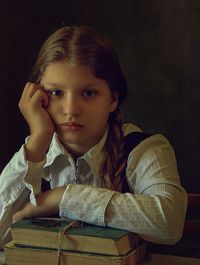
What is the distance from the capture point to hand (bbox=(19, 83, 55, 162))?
3.68ft

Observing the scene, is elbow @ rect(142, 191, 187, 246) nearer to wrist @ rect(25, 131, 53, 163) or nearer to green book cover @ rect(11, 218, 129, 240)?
green book cover @ rect(11, 218, 129, 240)

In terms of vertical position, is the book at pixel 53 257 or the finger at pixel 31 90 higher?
the finger at pixel 31 90

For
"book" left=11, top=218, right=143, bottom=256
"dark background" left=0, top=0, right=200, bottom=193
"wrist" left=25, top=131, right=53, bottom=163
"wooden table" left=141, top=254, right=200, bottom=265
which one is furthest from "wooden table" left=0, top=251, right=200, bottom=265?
"dark background" left=0, top=0, right=200, bottom=193

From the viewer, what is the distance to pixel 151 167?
3.61 feet

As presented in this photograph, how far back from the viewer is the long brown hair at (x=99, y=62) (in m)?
1.11

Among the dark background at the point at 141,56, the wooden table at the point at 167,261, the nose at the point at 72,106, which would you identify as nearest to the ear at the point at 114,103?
the nose at the point at 72,106

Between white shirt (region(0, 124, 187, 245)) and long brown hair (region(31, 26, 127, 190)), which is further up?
long brown hair (region(31, 26, 127, 190))

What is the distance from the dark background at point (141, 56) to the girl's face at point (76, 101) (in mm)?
591

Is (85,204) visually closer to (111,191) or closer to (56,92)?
(111,191)

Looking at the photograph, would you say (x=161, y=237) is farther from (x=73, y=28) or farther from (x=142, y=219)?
(x=73, y=28)

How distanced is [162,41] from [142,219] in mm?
847

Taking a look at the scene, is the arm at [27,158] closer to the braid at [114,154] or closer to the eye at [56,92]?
the eye at [56,92]

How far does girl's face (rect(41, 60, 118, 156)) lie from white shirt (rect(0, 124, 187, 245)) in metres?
0.06

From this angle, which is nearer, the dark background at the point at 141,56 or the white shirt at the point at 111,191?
the white shirt at the point at 111,191
